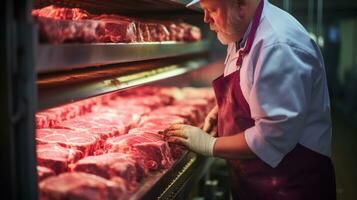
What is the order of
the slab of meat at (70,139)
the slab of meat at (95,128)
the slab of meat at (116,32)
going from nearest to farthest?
the slab of meat at (116,32) < the slab of meat at (70,139) < the slab of meat at (95,128)

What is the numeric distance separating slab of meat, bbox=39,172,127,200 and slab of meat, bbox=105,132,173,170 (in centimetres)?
33

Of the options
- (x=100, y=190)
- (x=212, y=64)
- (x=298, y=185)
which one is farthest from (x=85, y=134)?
(x=212, y=64)

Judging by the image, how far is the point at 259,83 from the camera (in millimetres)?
1828

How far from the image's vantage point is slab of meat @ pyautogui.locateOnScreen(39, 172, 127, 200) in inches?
56.4

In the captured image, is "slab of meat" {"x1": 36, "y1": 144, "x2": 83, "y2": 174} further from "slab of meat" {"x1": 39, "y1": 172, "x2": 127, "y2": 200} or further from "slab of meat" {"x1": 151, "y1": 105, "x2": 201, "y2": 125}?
"slab of meat" {"x1": 151, "y1": 105, "x2": 201, "y2": 125}

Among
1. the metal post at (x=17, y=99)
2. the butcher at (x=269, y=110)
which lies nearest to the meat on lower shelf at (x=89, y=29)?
the metal post at (x=17, y=99)

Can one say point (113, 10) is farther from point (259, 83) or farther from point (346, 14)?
point (346, 14)

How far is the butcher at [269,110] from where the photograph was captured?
1.82 meters

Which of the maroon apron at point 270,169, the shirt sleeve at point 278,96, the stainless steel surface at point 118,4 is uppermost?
the stainless steel surface at point 118,4

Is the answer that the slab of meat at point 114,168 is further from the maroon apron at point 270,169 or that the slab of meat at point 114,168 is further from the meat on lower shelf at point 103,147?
the maroon apron at point 270,169

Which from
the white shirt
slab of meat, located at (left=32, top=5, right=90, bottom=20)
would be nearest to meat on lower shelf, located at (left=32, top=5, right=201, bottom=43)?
slab of meat, located at (left=32, top=5, right=90, bottom=20)

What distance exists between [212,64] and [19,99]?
338 cm

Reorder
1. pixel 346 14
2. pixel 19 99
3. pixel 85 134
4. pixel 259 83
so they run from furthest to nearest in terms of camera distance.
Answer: pixel 346 14, pixel 85 134, pixel 259 83, pixel 19 99

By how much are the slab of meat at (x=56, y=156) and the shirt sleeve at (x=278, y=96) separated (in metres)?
0.77
